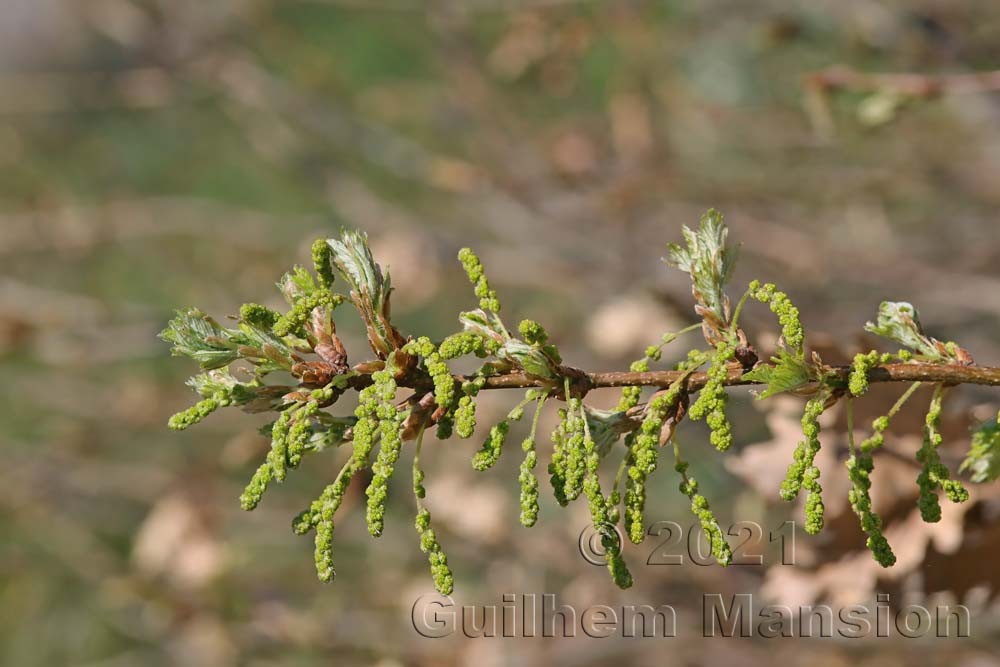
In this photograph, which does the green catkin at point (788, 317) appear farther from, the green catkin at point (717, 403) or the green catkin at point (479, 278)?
the green catkin at point (479, 278)

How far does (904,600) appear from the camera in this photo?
186 centimetres

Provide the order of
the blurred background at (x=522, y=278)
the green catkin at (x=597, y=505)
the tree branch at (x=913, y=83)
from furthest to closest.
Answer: the blurred background at (x=522, y=278) → the tree branch at (x=913, y=83) → the green catkin at (x=597, y=505)

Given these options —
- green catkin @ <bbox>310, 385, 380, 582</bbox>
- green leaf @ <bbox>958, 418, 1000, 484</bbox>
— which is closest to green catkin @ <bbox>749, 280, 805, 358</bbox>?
green leaf @ <bbox>958, 418, 1000, 484</bbox>

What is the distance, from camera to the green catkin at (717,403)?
1068 mm

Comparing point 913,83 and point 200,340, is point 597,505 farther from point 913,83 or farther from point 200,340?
point 913,83

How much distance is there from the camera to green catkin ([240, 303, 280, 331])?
3.61 ft

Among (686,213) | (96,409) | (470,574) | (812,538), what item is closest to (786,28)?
(686,213)

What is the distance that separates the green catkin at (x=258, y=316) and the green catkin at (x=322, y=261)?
7cm

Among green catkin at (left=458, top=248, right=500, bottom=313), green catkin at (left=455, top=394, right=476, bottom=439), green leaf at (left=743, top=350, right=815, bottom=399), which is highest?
green catkin at (left=458, top=248, right=500, bottom=313)

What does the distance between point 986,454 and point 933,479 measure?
0.20ft

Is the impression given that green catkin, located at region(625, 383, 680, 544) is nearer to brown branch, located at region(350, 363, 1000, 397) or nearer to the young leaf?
brown branch, located at region(350, 363, 1000, 397)

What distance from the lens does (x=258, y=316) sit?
112 cm

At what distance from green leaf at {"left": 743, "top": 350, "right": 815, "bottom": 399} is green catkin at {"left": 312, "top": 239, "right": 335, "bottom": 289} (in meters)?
0.50

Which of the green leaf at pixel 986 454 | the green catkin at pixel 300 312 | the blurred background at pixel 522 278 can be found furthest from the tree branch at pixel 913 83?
the green catkin at pixel 300 312
